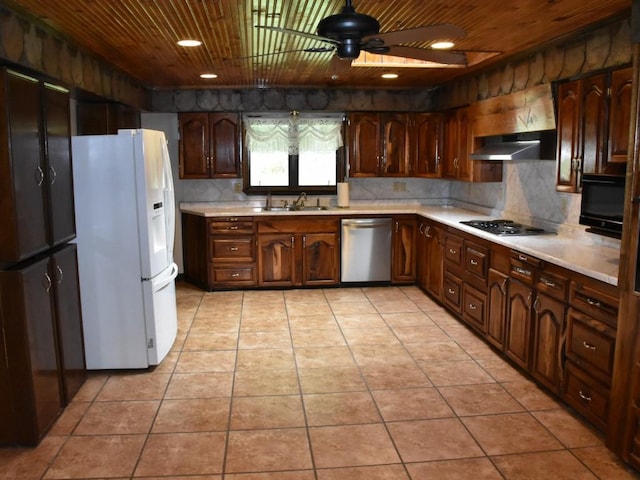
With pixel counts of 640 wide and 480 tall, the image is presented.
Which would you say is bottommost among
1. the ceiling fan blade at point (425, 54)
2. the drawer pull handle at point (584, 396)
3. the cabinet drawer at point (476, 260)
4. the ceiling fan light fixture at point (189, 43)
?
the drawer pull handle at point (584, 396)

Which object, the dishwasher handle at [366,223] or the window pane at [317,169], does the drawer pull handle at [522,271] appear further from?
the window pane at [317,169]

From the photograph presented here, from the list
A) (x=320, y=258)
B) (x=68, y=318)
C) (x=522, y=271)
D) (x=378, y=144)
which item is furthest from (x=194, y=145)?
(x=522, y=271)

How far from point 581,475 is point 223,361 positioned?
2.51 meters

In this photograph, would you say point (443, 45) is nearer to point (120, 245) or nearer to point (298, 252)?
point (120, 245)

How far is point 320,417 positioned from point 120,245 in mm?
1791

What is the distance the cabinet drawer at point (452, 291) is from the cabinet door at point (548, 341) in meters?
1.42

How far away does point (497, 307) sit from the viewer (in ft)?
13.9

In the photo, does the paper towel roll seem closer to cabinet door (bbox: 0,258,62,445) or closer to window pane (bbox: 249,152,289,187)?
window pane (bbox: 249,152,289,187)

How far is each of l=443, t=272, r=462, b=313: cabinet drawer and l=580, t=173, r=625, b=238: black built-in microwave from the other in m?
1.78

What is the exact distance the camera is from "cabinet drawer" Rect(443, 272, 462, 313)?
5086 mm

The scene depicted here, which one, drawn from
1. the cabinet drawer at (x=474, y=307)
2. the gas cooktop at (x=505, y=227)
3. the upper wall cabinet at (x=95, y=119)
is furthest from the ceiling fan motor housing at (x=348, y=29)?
the upper wall cabinet at (x=95, y=119)

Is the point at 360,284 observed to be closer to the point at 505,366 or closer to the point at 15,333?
the point at 505,366

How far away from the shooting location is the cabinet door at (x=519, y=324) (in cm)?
375

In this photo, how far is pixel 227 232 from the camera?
6.18m
